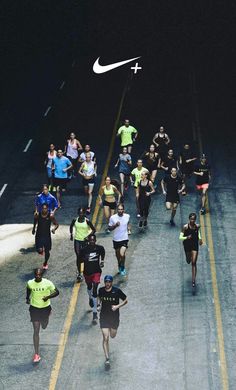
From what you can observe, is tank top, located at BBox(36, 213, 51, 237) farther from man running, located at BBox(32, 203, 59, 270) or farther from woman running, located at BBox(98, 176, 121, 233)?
woman running, located at BBox(98, 176, 121, 233)

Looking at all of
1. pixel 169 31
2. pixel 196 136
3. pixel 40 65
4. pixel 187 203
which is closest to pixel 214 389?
pixel 187 203

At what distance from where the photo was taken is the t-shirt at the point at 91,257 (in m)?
20.6

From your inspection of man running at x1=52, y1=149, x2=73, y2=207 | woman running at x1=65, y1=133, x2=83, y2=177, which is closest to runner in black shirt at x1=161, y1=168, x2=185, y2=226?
man running at x1=52, y1=149, x2=73, y2=207

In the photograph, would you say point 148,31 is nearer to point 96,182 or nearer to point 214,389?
point 96,182

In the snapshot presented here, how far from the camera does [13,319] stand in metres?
21.1

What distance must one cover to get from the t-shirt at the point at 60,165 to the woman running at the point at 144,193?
2.87 metres

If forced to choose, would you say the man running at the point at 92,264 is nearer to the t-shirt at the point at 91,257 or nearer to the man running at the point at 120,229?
the t-shirt at the point at 91,257

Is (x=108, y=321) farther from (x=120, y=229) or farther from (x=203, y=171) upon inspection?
(x=203, y=171)

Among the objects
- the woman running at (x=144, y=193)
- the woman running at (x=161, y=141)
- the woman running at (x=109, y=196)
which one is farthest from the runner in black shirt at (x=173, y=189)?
the woman running at (x=161, y=141)

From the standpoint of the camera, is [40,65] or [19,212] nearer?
[19,212]

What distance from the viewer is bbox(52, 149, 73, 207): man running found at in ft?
91.3

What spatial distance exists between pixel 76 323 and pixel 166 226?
20.9 feet

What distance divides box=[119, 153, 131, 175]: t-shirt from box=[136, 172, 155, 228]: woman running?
236 cm

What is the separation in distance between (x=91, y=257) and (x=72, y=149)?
33.1 feet
